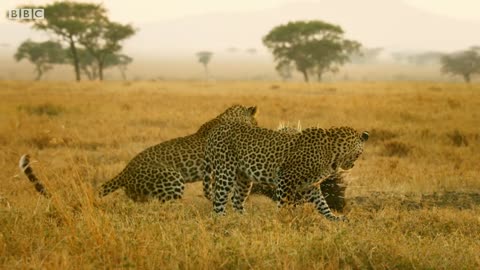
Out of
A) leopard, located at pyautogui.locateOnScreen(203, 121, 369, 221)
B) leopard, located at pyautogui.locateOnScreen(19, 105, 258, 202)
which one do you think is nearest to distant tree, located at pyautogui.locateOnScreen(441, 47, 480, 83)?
leopard, located at pyautogui.locateOnScreen(19, 105, 258, 202)

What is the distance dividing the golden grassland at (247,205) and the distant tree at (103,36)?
31.4 meters

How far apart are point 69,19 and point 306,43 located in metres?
20.1

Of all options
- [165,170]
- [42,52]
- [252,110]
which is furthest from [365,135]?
[42,52]

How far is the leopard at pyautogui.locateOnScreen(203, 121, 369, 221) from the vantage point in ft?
25.2

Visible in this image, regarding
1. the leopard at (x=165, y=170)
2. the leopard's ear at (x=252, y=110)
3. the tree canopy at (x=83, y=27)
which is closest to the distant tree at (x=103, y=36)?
the tree canopy at (x=83, y=27)

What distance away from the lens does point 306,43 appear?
58312mm

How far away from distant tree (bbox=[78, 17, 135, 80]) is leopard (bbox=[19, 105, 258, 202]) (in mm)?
45384

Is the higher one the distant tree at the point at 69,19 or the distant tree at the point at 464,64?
the distant tree at the point at 69,19

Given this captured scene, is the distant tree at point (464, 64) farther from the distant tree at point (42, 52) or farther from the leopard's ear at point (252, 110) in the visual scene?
the leopard's ear at point (252, 110)

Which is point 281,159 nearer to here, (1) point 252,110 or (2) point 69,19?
(1) point 252,110

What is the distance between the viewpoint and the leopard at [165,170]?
816 cm

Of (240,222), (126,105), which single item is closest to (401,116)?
(126,105)

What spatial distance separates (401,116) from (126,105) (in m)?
8.92

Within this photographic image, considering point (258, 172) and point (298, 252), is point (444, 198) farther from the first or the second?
point (298, 252)
